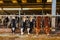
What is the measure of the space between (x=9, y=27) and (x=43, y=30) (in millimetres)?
717

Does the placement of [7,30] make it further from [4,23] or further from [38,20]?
[38,20]

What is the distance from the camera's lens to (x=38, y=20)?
340 centimetres

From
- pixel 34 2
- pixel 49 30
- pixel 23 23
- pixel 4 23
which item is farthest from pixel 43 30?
pixel 4 23

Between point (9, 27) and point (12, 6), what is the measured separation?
1.58 feet

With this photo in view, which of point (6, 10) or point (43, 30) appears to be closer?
point (43, 30)

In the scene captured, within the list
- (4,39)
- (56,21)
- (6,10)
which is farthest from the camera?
(6,10)

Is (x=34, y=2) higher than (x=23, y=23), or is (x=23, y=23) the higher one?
(x=34, y=2)

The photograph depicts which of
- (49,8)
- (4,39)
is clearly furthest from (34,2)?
(4,39)

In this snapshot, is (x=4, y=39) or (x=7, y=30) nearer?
(x=4, y=39)

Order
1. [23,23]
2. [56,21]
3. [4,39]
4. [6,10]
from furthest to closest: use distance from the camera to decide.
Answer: [6,10]
[56,21]
[23,23]
[4,39]

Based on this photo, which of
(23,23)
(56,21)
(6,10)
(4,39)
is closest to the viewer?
(4,39)

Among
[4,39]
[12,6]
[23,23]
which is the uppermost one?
[12,6]

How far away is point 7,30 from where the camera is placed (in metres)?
3.60

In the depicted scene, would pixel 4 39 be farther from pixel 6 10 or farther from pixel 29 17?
pixel 6 10
